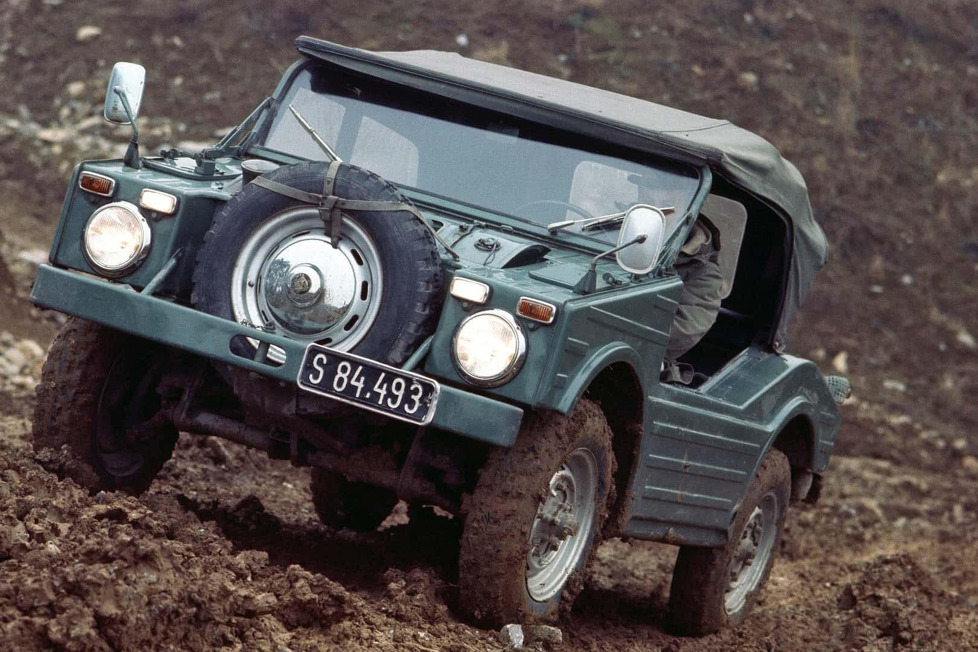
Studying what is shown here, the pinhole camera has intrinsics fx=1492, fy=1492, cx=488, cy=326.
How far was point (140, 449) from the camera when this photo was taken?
5.44 metres

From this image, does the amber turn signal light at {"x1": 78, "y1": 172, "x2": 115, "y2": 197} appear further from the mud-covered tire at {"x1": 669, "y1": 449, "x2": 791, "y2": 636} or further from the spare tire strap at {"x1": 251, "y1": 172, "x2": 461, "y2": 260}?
the mud-covered tire at {"x1": 669, "y1": 449, "x2": 791, "y2": 636}

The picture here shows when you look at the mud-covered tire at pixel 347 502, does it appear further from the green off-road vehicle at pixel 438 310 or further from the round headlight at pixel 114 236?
the round headlight at pixel 114 236

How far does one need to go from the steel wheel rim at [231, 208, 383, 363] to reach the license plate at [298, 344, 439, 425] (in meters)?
0.19

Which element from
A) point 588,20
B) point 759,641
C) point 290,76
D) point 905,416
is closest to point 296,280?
point 290,76

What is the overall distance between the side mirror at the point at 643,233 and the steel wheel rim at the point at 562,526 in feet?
2.15

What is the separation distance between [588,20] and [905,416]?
20.8ft

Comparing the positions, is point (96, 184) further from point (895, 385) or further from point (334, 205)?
point (895, 385)

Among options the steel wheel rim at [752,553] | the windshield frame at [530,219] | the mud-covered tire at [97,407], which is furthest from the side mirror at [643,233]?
the steel wheel rim at [752,553]

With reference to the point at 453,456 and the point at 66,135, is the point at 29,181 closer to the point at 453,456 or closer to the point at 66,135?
the point at 66,135

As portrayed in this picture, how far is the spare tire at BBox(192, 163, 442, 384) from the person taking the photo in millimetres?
4555

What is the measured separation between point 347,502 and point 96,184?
2.46m

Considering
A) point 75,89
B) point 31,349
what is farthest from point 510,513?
point 75,89

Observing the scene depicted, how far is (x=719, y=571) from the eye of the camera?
21.6 ft

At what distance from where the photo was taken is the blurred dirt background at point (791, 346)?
4184 millimetres
